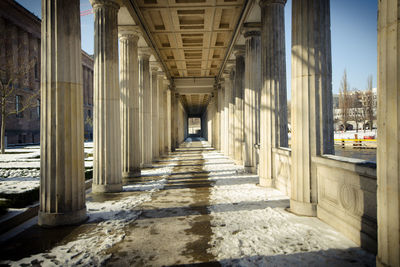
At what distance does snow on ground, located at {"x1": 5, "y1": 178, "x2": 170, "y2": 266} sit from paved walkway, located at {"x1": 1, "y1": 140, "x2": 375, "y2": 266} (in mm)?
14

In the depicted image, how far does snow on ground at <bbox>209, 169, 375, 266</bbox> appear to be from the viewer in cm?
393

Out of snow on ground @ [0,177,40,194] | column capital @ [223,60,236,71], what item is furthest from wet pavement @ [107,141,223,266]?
column capital @ [223,60,236,71]

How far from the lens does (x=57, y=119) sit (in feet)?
18.6

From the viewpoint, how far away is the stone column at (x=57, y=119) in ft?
18.6

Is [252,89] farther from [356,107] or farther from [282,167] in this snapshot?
[356,107]

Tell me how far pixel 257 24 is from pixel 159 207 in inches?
360

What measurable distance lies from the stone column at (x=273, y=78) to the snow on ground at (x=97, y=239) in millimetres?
4869

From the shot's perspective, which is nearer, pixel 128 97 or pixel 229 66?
pixel 128 97

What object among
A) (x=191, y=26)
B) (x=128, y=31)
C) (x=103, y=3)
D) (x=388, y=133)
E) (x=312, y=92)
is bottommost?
(x=388, y=133)

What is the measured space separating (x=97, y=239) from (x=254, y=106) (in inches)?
364

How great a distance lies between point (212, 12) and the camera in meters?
11.9

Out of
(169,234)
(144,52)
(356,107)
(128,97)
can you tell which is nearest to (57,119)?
(169,234)

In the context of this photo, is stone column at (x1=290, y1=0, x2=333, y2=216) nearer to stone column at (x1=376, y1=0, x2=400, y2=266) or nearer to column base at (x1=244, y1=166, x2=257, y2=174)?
stone column at (x1=376, y1=0, x2=400, y2=266)

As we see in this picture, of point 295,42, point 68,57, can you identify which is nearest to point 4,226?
point 68,57
